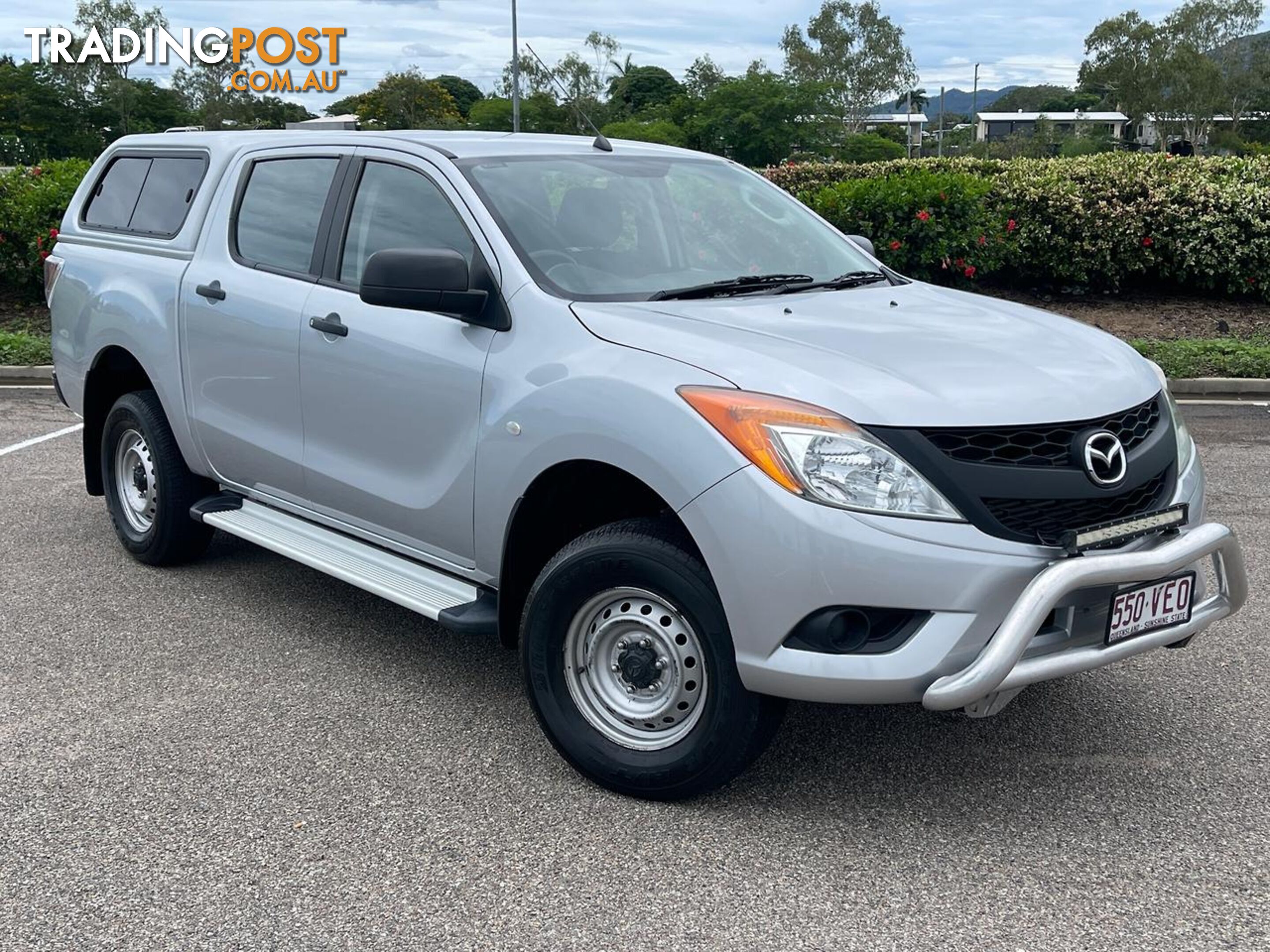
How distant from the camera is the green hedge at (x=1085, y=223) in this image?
494 inches

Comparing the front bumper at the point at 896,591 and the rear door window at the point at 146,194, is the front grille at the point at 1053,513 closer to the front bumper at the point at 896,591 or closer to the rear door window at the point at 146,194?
the front bumper at the point at 896,591

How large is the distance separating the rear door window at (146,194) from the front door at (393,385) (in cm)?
129

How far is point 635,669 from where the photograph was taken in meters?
3.75

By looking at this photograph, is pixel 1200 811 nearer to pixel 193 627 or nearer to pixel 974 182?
pixel 193 627

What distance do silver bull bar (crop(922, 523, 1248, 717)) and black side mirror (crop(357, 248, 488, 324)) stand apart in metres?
1.79

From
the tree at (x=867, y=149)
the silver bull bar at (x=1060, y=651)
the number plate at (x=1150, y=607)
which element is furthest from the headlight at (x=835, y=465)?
the tree at (x=867, y=149)

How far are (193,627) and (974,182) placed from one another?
958 cm

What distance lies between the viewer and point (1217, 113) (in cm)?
11044

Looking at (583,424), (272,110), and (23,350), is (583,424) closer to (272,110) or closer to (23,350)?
(23,350)

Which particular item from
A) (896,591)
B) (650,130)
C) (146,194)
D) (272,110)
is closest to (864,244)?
(896,591)

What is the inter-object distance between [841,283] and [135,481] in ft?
11.1

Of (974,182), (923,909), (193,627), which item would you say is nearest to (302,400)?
(193,627)

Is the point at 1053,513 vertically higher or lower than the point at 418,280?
lower

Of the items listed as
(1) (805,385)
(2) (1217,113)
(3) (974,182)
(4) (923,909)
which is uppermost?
(2) (1217,113)
